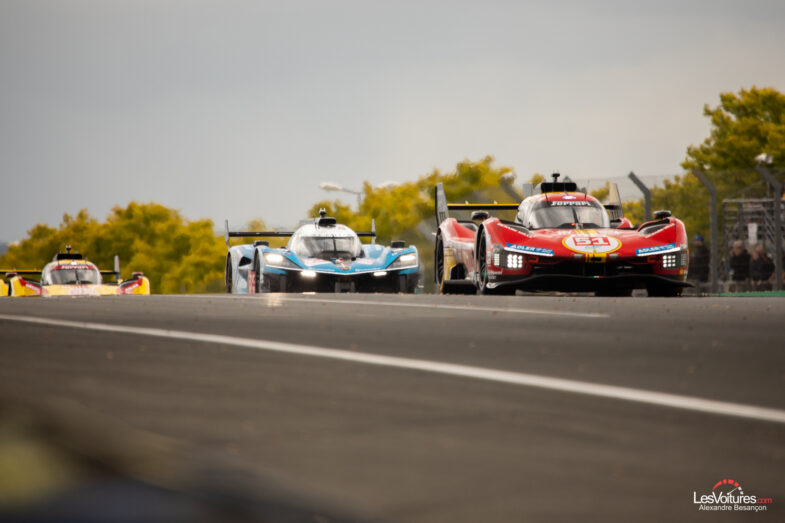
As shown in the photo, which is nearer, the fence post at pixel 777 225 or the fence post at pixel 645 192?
the fence post at pixel 777 225

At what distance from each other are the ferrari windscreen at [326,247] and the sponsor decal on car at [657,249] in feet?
26.0

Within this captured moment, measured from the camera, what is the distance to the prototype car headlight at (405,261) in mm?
20141

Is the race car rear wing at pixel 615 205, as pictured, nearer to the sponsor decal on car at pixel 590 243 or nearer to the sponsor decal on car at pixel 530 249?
the sponsor decal on car at pixel 590 243

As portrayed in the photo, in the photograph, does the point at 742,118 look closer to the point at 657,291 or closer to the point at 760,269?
the point at 760,269

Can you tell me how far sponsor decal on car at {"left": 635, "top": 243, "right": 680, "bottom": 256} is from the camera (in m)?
14.4

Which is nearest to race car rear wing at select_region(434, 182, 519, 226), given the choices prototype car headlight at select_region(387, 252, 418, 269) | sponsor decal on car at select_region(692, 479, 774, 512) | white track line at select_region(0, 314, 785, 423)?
prototype car headlight at select_region(387, 252, 418, 269)

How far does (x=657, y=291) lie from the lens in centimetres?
1551

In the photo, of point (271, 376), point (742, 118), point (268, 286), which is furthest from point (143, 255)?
point (271, 376)

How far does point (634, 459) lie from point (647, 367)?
216 centimetres

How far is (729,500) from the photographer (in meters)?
3.07

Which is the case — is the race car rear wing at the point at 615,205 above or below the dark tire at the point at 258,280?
above

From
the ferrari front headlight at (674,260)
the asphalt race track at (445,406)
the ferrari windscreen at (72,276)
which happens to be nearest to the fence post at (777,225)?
the ferrari front headlight at (674,260)

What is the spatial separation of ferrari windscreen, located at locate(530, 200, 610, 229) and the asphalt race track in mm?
7419

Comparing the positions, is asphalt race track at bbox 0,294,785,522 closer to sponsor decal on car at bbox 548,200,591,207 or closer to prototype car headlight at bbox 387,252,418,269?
sponsor decal on car at bbox 548,200,591,207
